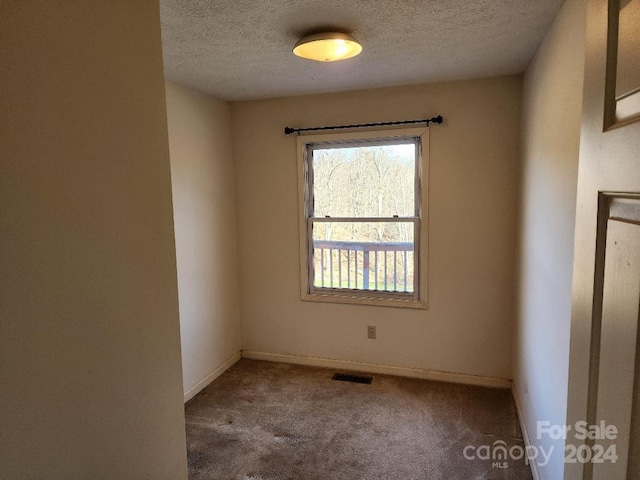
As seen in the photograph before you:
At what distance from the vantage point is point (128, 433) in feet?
3.42

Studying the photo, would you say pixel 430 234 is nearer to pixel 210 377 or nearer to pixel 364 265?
pixel 364 265

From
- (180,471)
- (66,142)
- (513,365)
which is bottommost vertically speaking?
(513,365)

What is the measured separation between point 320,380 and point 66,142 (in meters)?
2.89

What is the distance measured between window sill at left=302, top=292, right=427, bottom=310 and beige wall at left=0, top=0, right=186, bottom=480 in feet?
7.58

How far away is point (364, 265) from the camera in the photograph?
3424 millimetres

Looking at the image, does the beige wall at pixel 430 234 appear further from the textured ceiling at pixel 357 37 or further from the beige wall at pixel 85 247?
the beige wall at pixel 85 247

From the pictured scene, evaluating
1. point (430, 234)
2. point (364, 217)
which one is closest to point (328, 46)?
point (364, 217)

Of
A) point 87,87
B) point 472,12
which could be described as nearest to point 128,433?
point 87,87

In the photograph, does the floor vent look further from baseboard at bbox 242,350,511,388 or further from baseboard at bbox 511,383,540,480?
baseboard at bbox 511,383,540,480

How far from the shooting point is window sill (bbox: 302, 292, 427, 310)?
3.27 meters

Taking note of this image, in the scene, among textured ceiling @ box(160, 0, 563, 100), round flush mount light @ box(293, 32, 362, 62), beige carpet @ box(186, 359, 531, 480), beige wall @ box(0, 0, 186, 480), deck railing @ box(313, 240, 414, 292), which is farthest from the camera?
deck railing @ box(313, 240, 414, 292)

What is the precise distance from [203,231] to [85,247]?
7.59 ft

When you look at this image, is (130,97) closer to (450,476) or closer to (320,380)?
(450,476)

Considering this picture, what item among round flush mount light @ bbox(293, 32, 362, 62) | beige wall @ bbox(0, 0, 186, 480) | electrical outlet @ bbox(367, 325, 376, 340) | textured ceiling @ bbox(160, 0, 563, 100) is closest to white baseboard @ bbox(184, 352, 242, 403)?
electrical outlet @ bbox(367, 325, 376, 340)
